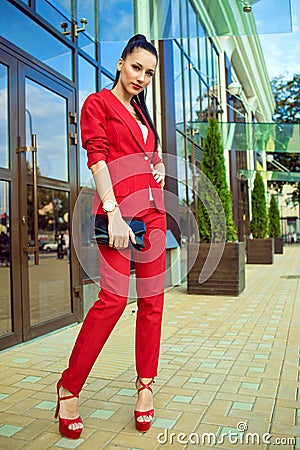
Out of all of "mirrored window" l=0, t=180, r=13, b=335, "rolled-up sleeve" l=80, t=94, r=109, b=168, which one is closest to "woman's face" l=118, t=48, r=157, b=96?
"rolled-up sleeve" l=80, t=94, r=109, b=168

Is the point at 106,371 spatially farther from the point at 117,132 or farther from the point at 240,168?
the point at 240,168

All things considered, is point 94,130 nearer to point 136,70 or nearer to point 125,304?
point 136,70

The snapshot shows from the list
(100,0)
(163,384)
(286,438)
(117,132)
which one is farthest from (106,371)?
(100,0)

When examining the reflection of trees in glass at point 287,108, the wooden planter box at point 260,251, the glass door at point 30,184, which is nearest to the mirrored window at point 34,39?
the glass door at point 30,184

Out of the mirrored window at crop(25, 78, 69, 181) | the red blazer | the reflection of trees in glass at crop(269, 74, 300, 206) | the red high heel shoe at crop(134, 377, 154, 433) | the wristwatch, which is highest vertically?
the reflection of trees in glass at crop(269, 74, 300, 206)

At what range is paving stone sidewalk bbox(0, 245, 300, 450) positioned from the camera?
199cm

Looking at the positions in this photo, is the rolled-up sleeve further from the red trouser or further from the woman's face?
the red trouser

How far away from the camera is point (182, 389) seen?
2.64 metres

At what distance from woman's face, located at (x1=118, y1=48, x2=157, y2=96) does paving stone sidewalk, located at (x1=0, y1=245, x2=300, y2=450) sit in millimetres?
1453

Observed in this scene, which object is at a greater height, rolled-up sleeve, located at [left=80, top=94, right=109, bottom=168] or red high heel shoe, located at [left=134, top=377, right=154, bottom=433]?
rolled-up sleeve, located at [left=80, top=94, right=109, bottom=168]

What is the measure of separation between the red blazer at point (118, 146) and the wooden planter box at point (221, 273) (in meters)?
4.37

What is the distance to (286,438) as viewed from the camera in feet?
6.46

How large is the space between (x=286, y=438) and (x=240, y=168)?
14.2 m

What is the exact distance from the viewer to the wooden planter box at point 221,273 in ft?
20.7
